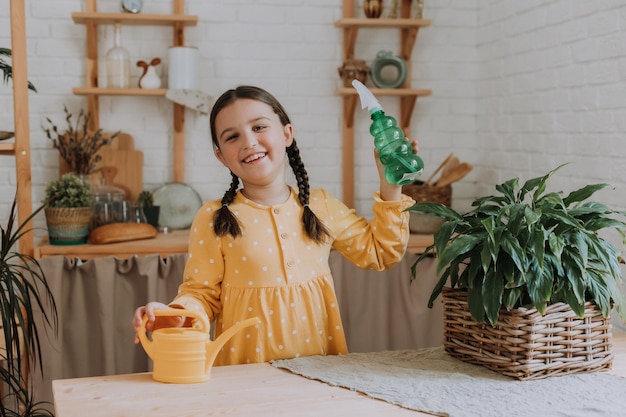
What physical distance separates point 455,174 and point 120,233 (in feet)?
4.83

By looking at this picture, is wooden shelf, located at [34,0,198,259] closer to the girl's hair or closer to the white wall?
the white wall

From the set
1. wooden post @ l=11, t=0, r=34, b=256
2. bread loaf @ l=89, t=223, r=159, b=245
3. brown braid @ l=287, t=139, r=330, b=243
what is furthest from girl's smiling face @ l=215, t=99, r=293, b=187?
bread loaf @ l=89, t=223, r=159, b=245

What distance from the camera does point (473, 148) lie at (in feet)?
12.6

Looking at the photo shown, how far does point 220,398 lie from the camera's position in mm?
1469

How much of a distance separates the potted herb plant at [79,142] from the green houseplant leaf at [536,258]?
2135 millimetres

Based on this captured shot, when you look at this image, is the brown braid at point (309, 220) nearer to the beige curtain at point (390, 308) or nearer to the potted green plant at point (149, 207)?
the beige curtain at point (390, 308)

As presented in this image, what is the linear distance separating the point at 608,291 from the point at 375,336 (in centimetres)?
190

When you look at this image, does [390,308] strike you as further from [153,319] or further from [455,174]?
[153,319]

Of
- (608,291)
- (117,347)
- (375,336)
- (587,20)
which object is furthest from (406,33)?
(608,291)

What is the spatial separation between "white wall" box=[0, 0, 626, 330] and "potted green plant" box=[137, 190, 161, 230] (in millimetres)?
207

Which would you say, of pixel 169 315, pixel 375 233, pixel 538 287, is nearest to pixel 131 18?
pixel 375 233

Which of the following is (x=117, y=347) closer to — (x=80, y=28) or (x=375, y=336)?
(x=375, y=336)

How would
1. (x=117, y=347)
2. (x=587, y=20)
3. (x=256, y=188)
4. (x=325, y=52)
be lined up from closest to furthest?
(x=256, y=188)
(x=587, y=20)
(x=117, y=347)
(x=325, y=52)

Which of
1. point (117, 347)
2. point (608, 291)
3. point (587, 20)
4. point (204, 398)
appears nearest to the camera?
point (204, 398)
